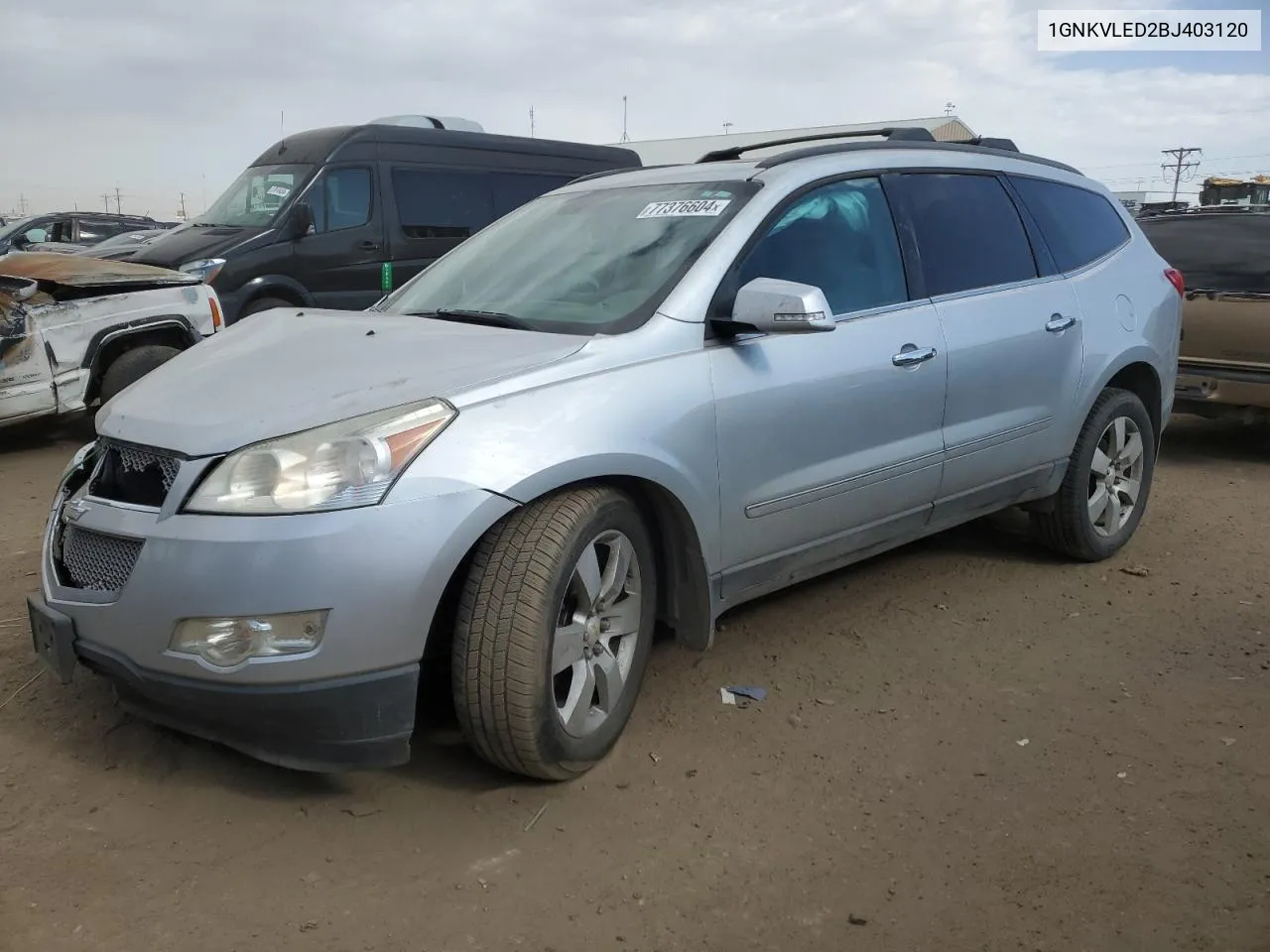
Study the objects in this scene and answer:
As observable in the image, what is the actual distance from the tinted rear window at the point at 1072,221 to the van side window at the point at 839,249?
109 cm

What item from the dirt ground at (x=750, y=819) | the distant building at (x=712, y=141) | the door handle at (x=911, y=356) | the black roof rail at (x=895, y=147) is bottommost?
the dirt ground at (x=750, y=819)

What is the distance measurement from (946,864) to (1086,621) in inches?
76.5

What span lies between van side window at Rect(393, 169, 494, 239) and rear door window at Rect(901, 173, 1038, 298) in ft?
21.4

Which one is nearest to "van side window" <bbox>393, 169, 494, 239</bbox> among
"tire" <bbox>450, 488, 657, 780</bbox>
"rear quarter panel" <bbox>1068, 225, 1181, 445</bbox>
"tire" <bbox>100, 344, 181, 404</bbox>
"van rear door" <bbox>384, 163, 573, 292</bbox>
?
"van rear door" <bbox>384, 163, 573, 292</bbox>

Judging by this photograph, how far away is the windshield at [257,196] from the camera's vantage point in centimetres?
944

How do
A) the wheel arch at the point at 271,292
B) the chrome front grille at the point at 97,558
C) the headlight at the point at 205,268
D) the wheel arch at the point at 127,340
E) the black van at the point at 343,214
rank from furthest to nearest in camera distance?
the black van at the point at 343,214 < the wheel arch at the point at 271,292 < the headlight at the point at 205,268 < the wheel arch at the point at 127,340 < the chrome front grille at the point at 97,558

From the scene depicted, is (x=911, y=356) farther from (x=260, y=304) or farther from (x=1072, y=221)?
(x=260, y=304)

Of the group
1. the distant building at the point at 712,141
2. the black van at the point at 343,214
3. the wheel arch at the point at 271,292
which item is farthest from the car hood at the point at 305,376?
the distant building at the point at 712,141

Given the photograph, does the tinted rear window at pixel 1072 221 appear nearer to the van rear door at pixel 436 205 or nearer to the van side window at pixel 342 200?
the van rear door at pixel 436 205

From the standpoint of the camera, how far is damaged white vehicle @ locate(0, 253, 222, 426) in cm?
669

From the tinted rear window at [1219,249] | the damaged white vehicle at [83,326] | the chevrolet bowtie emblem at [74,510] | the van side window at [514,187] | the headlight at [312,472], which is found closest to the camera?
the headlight at [312,472]

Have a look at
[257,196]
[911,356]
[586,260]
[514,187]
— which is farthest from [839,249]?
[514,187]

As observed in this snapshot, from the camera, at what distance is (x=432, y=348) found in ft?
10.2

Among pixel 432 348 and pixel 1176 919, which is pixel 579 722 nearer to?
pixel 432 348
